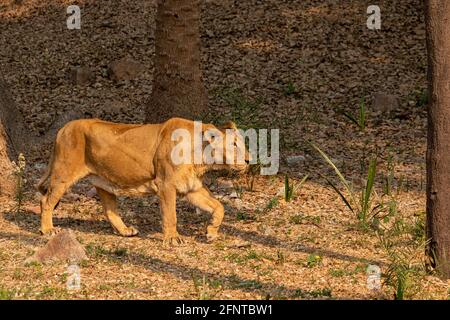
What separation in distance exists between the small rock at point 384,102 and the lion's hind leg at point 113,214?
16.4 feet

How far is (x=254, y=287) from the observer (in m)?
7.51

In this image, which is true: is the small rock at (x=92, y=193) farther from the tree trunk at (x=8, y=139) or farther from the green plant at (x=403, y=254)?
the green plant at (x=403, y=254)

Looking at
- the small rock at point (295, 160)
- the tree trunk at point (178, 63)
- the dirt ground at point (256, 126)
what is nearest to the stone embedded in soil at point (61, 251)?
the dirt ground at point (256, 126)

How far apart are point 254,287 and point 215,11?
9.19 m

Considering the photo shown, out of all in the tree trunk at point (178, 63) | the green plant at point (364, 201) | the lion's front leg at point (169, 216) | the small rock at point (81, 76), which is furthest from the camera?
the small rock at point (81, 76)

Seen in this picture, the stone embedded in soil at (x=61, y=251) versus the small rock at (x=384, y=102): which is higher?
the small rock at (x=384, y=102)

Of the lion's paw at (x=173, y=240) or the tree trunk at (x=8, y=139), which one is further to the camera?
the tree trunk at (x=8, y=139)

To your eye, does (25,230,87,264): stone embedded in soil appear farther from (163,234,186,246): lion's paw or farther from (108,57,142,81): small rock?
(108,57,142,81): small rock

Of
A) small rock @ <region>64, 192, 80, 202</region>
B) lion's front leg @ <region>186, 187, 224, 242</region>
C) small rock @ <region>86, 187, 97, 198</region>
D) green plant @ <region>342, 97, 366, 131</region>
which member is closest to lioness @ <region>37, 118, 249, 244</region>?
lion's front leg @ <region>186, 187, 224, 242</region>

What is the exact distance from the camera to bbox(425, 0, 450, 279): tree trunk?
24.7 ft

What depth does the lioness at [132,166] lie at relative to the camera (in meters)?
9.02

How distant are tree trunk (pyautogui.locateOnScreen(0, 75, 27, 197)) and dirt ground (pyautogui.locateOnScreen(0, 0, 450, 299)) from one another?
22cm

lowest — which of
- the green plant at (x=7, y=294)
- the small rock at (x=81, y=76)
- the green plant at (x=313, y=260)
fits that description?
the green plant at (x=7, y=294)

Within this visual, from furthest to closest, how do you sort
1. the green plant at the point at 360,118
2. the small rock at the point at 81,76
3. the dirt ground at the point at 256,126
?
the small rock at the point at 81,76 < the green plant at the point at 360,118 < the dirt ground at the point at 256,126
